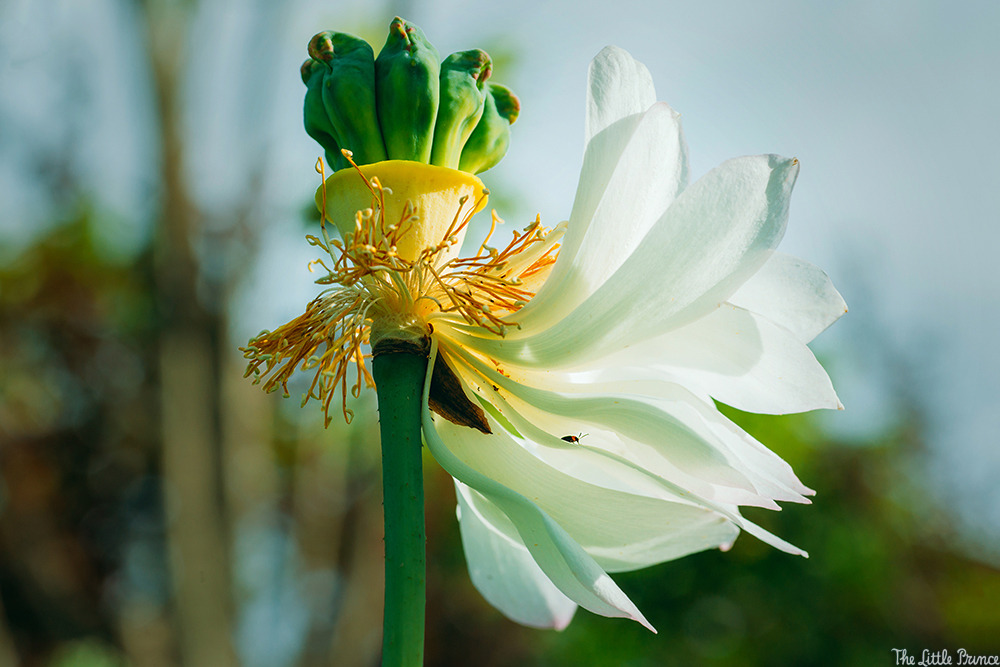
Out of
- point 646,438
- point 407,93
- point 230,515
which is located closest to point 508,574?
point 646,438

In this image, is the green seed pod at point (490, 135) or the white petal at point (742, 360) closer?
the white petal at point (742, 360)

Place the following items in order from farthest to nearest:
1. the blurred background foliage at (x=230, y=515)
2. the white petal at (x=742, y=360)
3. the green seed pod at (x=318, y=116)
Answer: the blurred background foliage at (x=230, y=515), the green seed pod at (x=318, y=116), the white petal at (x=742, y=360)

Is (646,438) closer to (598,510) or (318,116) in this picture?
(598,510)

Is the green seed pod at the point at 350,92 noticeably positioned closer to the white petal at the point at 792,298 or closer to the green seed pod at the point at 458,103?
the green seed pod at the point at 458,103

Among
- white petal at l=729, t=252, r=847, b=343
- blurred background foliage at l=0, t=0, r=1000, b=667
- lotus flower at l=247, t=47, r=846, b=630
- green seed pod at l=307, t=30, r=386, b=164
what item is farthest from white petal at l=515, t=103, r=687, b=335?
blurred background foliage at l=0, t=0, r=1000, b=667

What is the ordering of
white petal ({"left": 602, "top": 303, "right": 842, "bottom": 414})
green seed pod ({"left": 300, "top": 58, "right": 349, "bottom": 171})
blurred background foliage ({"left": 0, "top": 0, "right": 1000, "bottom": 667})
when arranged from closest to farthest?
1. white petal ({"left": 602, "top": 303, "right": 842, "bottom": 414})
2. green seed pod ({"left": 300, "top": 58, "right": 349, "bottom": 171})
3. blurred background foliage ({"left": 0, "top": 0, "right": 1000, "bottom": 667})

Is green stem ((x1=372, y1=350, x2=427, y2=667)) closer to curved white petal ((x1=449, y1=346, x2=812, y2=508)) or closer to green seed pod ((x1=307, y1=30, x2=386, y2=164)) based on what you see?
curved white petal ((x1=449, y1=346, x2=812, y2=508))

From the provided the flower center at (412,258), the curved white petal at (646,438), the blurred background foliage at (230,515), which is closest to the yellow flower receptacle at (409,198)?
the flower center at (412,258)
